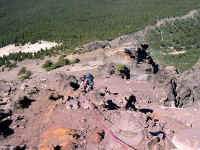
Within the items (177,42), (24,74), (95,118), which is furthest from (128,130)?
(177,42)

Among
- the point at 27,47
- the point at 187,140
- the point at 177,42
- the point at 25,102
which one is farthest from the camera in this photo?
the point at 27,47

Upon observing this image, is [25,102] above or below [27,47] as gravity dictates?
below

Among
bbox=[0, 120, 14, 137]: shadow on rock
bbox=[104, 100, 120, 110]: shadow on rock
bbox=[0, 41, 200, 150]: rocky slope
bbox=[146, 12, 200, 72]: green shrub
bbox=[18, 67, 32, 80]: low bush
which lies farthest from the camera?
bbox=[146, 12, 200, 72]: green shrub

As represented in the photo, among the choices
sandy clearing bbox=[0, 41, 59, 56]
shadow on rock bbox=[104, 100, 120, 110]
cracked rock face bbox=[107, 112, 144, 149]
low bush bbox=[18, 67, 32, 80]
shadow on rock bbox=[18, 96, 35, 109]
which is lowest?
cracked rock face bbox=[107, 112, 144, 149]

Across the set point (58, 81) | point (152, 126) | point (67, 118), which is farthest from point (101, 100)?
point (58, 81)

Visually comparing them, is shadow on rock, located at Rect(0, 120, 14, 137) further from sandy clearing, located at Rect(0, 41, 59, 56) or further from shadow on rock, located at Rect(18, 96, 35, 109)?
sandy clearing, located at Rect(0, 41, 59, 56)

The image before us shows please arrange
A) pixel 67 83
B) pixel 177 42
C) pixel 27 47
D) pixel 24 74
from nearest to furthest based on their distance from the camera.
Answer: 1. pixel 67 83
2. pixel 24 74
3. pixel 177 42
4. pixel 27 47

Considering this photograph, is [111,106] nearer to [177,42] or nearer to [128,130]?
[128,130]

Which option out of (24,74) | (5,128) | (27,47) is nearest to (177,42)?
(24,74)

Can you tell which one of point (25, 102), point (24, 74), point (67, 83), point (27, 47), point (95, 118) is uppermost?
point (27, 47)

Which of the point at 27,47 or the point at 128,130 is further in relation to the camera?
the point at 27,47

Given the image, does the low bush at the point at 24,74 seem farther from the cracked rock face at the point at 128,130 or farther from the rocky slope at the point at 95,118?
the cracked rock face at the point at 128,130

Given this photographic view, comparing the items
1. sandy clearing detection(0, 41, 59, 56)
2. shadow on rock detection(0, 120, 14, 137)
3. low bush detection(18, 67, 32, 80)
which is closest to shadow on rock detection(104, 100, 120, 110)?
shadow on rock detection(0, 120, 14, 137)
